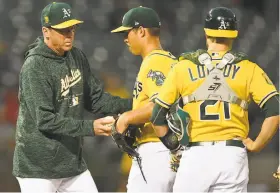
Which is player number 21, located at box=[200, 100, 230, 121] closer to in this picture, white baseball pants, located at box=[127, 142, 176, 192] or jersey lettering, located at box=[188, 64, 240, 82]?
jersey lettering, located at box=[188, 64, 240, 82]

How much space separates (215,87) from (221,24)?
39 cm

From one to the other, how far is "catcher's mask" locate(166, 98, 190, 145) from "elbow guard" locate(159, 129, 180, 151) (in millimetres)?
129

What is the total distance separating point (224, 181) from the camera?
15.4ft

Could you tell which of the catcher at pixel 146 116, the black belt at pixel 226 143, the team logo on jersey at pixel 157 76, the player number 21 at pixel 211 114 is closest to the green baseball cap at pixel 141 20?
the catcher at pixel 146 116

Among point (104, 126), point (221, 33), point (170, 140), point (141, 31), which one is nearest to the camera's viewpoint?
point (221, 33)

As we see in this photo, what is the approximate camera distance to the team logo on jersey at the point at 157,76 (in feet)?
17.1

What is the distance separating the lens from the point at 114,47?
998 centimetres

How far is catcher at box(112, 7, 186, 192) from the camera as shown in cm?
522

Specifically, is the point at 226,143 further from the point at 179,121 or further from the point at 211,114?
the point at 179,121

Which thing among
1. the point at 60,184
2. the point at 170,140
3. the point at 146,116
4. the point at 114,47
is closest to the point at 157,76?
the point at 146,116

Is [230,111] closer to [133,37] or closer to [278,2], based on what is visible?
[133,37]

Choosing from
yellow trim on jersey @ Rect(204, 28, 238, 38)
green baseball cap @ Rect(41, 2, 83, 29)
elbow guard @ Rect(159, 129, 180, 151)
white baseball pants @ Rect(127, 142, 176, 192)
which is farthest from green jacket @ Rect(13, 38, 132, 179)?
yellow trim on jersey @ Rect(204, 28, 238, 38)

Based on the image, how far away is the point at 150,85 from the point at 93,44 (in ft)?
15.7

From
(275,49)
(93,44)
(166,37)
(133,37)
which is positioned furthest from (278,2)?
(133,37)
